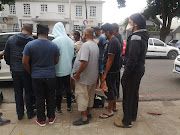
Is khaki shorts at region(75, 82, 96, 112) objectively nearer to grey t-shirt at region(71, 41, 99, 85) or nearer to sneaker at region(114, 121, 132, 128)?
grey t-shirt at region(71, 41, 99, 85)

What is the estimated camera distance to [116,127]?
3014 mm

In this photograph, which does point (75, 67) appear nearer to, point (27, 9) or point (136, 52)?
point (136, 52)

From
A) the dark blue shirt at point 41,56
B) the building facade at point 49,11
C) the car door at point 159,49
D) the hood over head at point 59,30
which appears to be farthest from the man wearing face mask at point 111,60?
the building facade at point 49,11

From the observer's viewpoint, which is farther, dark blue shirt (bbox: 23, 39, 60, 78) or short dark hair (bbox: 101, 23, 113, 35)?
short dark hair (bbox: 101, 23, 113, 35)

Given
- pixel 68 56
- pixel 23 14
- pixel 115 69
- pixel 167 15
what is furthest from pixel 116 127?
pixel 23 14

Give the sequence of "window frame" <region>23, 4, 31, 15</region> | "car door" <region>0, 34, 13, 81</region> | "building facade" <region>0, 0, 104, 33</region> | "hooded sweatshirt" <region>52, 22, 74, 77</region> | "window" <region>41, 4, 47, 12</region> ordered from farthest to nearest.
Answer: "window" <region>41, 4, 47, 12</region>
"window frame" <region>23, 4, 31, 15</region>
"building facade" <region>0, 0, 104, 33</region>
"car door" <region>0, 34, 13, 81</region>
"hooded sweatshirt" <region>52, 22, 74, 77</region>

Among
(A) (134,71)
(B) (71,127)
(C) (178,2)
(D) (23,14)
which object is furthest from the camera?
(D) (23,14)

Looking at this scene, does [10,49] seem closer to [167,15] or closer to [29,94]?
[29,94]

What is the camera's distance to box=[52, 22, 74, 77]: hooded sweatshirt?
3.19 m

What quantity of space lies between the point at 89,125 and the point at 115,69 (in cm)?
117

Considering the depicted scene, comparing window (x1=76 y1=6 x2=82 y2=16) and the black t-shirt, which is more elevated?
window (x1=76 y1=6 x2=82 y2=16)

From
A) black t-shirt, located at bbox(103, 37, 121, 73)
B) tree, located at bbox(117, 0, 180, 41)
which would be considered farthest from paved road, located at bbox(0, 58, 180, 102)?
tree, located at bbox(117, 0, 180, 41)

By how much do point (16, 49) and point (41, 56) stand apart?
60 cm

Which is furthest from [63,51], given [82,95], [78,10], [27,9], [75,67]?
[27,9]
